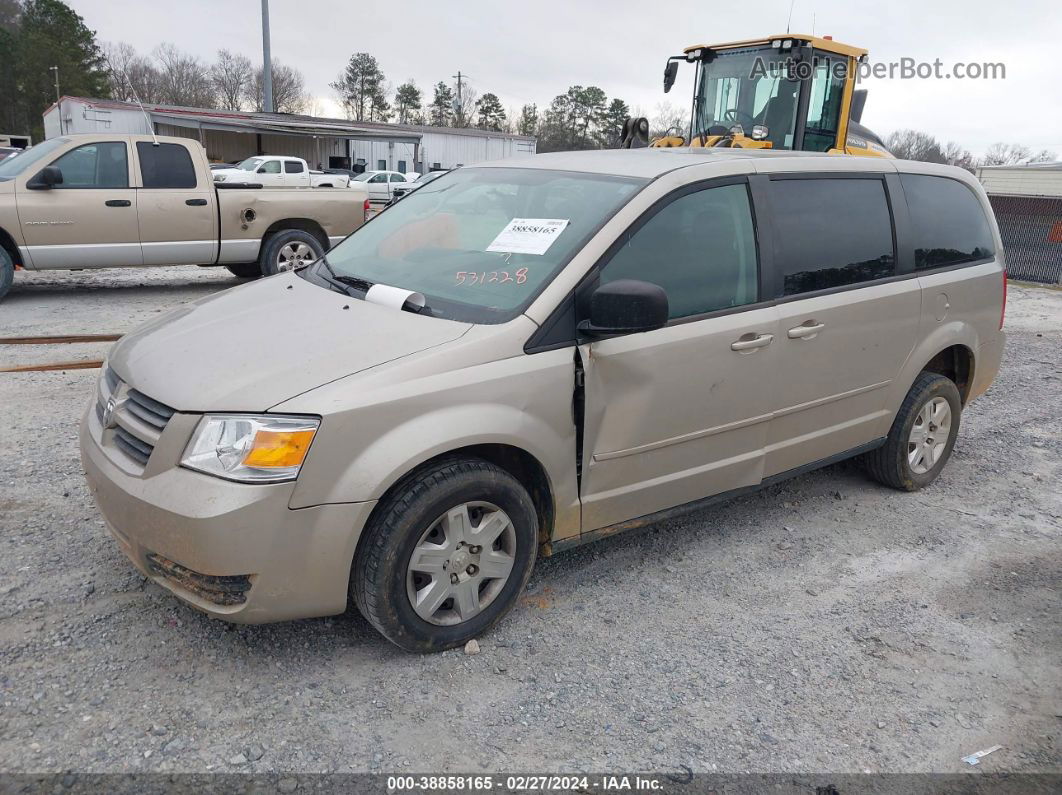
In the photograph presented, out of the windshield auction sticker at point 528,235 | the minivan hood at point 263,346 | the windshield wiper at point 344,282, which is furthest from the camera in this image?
the windshield wiper at point 344,282

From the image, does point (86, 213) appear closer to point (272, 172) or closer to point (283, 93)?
point (272, 172)

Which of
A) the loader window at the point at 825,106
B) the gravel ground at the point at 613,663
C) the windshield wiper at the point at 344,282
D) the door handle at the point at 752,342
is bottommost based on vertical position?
the gravel ground at the point at 613,663

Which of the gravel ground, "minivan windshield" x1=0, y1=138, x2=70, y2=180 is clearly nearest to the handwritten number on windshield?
the gravel ground

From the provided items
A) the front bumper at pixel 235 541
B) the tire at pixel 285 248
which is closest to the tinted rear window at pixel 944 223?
the front bumper at pixel 235 541

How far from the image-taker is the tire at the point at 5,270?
8.93 m

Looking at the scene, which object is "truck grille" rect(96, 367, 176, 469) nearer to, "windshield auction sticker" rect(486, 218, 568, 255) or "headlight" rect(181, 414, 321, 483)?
"headlight" rect(181, 414, 321, 483)

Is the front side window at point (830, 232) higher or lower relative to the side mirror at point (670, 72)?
lower

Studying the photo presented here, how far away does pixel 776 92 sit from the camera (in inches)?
432

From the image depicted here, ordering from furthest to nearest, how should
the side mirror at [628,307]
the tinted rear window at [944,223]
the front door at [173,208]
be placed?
the front door at [173,208]
the tinted rear window at [944,223]
the side mirror at [628,307]

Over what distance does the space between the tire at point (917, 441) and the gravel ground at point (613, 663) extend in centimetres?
32

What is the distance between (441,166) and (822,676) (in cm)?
5138

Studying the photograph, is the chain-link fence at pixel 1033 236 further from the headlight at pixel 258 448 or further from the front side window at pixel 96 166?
the headlight at pixel 258 448

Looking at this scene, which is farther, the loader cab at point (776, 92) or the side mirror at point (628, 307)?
the loader cab at point (776, 92)

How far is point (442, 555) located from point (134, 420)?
1177mm
